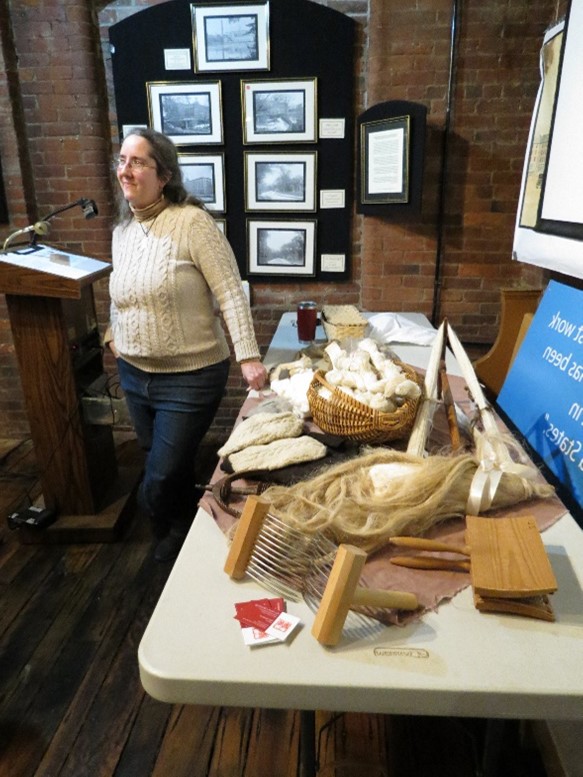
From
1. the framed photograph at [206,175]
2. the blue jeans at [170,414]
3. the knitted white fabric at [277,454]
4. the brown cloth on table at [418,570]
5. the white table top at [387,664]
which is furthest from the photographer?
the framed photograph at [206,175]

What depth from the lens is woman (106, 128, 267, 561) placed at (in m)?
1.66

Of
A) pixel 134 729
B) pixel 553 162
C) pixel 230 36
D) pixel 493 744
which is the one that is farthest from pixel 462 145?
pixel 134 729

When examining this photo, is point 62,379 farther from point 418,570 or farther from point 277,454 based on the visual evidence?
point 418,570

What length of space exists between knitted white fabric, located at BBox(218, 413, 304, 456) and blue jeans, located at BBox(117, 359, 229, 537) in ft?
1.85

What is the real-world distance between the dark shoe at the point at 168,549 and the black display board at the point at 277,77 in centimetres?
171

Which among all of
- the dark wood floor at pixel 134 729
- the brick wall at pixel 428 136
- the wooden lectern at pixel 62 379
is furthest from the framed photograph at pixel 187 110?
the dark wood floor at pixel 134 729

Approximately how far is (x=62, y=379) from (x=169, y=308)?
71 centimetres

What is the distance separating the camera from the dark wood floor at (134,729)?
138cm

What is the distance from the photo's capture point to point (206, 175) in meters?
2.88

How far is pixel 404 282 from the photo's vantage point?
2898 millimetres

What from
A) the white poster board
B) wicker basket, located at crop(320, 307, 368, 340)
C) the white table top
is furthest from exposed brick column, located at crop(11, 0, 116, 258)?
the white table top

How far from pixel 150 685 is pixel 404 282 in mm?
2547

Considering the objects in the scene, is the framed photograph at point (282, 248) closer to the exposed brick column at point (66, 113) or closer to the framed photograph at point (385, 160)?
the framed photograph at point (385, 160)

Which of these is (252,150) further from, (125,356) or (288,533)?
(288,533)
